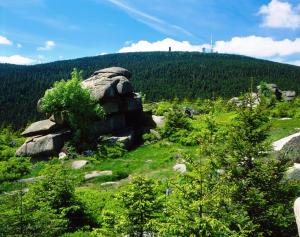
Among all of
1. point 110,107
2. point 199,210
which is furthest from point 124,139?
point 199,210


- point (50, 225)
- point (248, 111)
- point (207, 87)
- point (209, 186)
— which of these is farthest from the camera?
point (207, 87)

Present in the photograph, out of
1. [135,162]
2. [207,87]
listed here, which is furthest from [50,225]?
[207,87]

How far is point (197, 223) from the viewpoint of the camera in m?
10.3

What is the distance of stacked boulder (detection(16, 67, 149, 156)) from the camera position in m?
37.1

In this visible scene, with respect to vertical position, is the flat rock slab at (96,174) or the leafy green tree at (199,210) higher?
the leafy green tree at (199,210)

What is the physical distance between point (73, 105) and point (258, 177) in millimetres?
27016

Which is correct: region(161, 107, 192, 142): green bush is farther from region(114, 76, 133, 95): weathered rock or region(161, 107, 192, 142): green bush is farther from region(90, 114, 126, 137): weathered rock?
region(114, 76, 133, 95): weathered rock

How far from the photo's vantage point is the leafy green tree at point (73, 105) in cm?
3828

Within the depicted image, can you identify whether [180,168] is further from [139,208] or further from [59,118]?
[59,118]

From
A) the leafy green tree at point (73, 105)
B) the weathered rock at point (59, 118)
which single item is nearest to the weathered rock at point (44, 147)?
the weathered rock at point (59, 118)

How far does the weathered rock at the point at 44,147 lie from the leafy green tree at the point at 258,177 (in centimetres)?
2515

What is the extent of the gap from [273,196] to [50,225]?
8265mm

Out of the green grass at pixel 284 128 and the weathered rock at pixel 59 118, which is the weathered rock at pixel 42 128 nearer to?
the weathered rock at pixel 59 118

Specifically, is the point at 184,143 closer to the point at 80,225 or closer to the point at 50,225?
the point at 80,225
